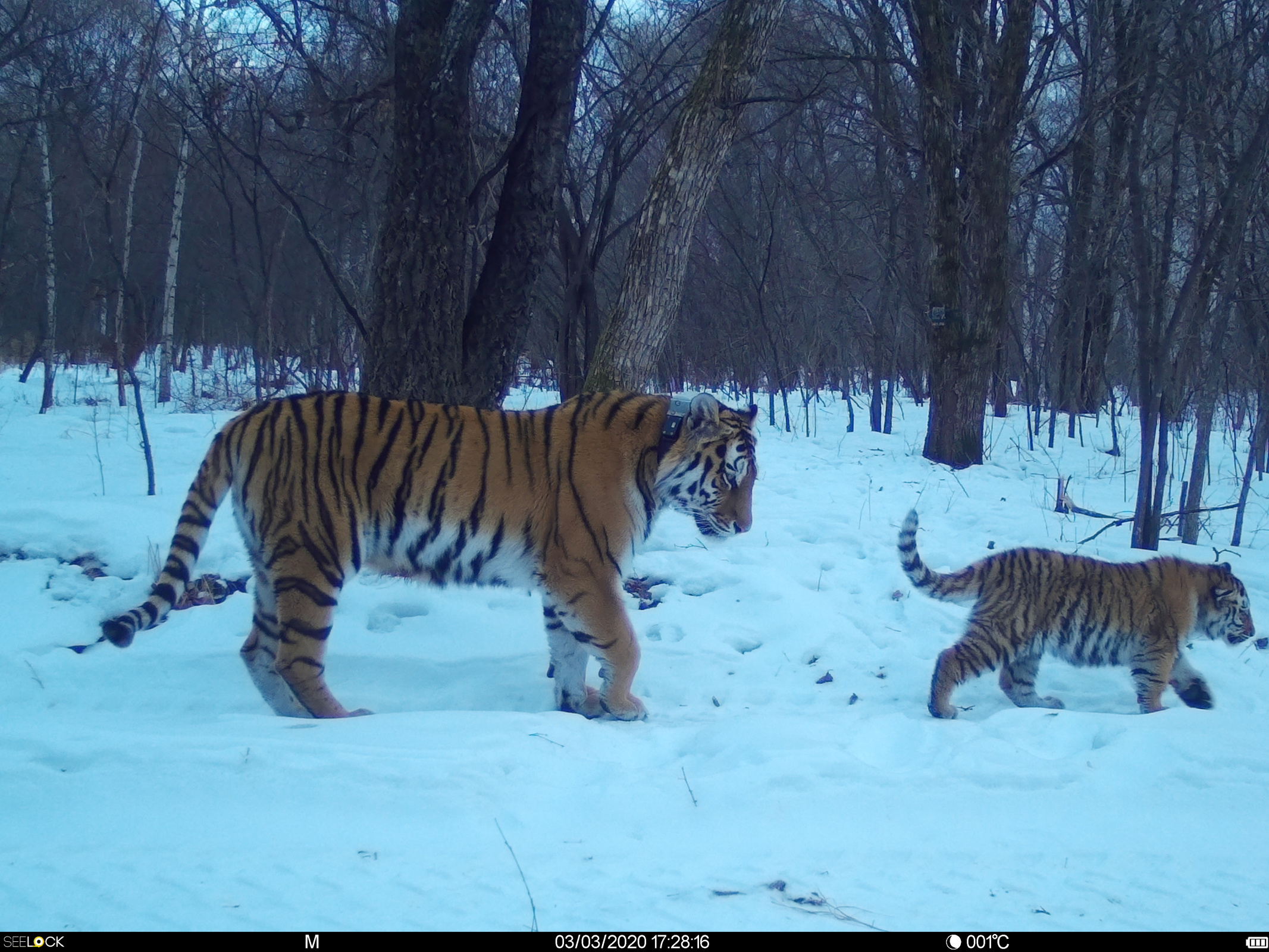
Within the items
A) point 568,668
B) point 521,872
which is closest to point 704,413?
point 568,668

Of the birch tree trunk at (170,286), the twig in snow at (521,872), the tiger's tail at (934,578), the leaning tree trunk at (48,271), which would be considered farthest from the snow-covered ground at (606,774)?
the birch tree trunk at (170,286)

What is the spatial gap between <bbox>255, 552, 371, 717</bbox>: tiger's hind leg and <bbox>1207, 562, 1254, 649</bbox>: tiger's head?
4.99 m

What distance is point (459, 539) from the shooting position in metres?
4.80

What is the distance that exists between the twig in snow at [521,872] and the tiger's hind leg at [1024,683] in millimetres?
3437

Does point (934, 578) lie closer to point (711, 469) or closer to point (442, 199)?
point (711, 469)

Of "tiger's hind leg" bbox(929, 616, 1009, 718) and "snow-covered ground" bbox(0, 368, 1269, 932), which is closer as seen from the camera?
"snow-covered ground" bbox(0, 368, 1269, 932)

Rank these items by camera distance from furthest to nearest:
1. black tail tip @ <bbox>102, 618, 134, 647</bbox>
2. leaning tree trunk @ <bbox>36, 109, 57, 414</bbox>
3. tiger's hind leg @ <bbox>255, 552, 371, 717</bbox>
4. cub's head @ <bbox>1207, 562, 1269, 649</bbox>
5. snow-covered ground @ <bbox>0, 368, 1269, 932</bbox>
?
leaning tree trunk @ <bbox>36, 109, 57, 414</bbox>
cub's head @ <bbox>1207, 562, 1269, 649</bbox>
tiger's hind leg @ <bbox>255, 552, 371, 717</bbox>
black tail tip @ <bbox>102, 618, 134, 647</bbox>
snow-covered ground @ <bbox>0, 368, 1269, 932</bbox>

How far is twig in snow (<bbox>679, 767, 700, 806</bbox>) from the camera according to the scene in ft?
11.3

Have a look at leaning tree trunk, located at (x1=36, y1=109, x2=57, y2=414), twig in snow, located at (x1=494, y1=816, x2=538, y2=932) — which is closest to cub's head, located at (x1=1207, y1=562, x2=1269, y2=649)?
twig in snow, located at (x1=494, y1=816, x2=538, y2=932)

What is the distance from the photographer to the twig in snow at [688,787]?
11.3ft

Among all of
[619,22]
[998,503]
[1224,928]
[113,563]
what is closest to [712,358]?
[619,22]

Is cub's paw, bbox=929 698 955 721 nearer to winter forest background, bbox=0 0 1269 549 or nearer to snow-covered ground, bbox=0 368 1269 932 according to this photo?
snow-covered ground, bbox=0 368 1269 932
